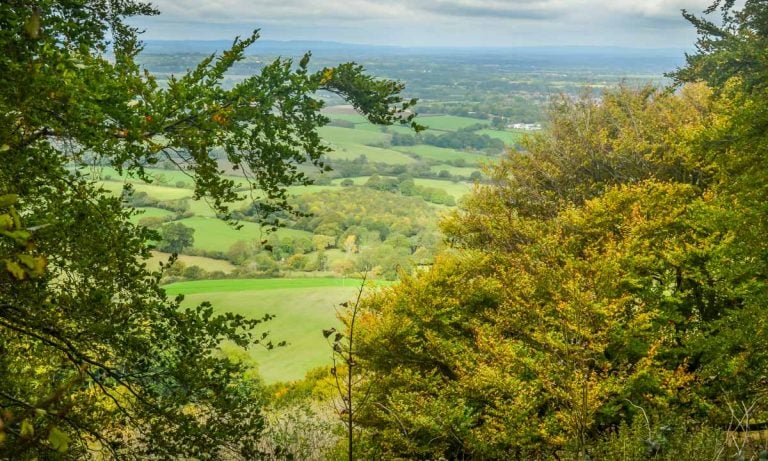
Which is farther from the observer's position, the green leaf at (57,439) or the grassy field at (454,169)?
the grassy field at (454,169)

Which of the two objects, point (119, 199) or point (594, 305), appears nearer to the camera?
point (119, 199)

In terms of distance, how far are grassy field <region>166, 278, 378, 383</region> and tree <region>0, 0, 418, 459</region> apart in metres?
34.1

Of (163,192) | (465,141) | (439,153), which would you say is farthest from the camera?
(439,153)

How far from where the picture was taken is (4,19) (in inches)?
147

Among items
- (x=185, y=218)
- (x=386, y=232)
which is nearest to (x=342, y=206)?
(x=386, y=232)

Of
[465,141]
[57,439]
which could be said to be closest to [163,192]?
[465,141]

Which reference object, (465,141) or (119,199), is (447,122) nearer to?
(465,141)

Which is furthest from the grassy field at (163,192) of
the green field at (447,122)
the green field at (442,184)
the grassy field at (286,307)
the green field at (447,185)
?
the green field at (447,122)

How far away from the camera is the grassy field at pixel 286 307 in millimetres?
40875

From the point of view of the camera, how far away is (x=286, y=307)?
158 ft

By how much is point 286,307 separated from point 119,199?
4418 cm

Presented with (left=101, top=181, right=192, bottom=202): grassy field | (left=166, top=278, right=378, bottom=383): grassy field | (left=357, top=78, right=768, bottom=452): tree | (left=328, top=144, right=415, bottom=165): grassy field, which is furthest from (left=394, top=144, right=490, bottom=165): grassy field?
(left=357, top=78, right=768, bottom=452): tree

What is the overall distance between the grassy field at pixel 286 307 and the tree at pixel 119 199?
34.1 m

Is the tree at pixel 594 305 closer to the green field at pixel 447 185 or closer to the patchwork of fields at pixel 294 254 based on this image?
the patchwork of fields at pixel 294 254
